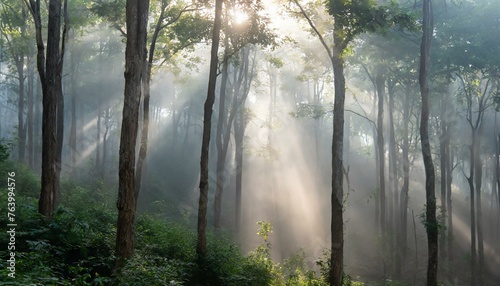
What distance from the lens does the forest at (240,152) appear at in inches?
347

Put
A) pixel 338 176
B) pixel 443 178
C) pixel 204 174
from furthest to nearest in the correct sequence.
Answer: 1. pixel 443 178
2. pixel 338 176
3. pixel 204 174

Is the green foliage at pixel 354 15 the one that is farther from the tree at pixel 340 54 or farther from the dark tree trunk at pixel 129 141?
the dark tree trunk at pixel 129 141

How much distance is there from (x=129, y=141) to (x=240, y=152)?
21017 millimetres

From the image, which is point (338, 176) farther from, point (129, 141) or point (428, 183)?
point (129, 141)

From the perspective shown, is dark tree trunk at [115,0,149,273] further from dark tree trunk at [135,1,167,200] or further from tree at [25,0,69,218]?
dark tree trunk at [135,1,167,200]

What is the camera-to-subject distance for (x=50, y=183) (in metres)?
10.4

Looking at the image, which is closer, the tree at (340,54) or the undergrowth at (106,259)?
the undergrowth at (106,259)

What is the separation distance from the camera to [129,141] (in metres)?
8.32

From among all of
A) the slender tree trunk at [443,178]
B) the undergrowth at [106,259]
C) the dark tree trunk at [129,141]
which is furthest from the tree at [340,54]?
the slender tree trunk at [443,178]

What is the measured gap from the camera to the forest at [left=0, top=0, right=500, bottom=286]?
8812mm

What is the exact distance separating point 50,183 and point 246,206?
29.4 meters

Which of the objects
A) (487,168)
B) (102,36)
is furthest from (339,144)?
(487,168)

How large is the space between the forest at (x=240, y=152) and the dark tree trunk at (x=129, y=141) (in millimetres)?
40

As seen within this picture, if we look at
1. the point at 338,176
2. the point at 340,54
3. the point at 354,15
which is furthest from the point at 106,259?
the point at 354,15
